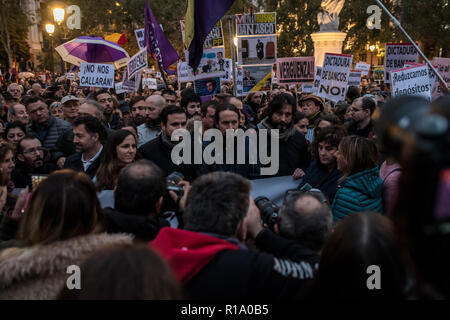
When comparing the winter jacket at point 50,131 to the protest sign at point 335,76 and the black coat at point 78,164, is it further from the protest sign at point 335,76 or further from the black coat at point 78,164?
the protest sign at point 335,76

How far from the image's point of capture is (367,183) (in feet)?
11.1

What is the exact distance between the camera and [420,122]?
837 millimetres

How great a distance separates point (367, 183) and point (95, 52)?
27.4ft

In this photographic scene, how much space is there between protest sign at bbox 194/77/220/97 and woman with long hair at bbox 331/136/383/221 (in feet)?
14.7

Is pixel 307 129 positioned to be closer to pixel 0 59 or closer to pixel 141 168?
pixel 141 168

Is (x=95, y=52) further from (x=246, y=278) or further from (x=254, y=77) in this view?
(x=246, y=278)

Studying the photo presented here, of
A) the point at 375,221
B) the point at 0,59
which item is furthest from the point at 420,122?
the point at 0,59

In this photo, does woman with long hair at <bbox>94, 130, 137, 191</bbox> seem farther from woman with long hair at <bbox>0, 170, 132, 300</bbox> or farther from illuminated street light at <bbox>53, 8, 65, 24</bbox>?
illuminated street light at <bbox>53, 8, 65, 24</bbox>

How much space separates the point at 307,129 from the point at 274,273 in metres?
4.68

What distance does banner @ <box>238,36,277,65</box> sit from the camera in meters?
8.14

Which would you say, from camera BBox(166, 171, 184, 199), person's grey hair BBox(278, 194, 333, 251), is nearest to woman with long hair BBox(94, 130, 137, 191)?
camera BBox(166, 171, 184, 199)

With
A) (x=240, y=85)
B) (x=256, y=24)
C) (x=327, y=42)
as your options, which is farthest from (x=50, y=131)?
→ (x=327, y=42)

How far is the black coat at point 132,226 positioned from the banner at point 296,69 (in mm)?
6920

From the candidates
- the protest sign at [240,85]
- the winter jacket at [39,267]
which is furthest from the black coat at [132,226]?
the protest sign at [240,85]
